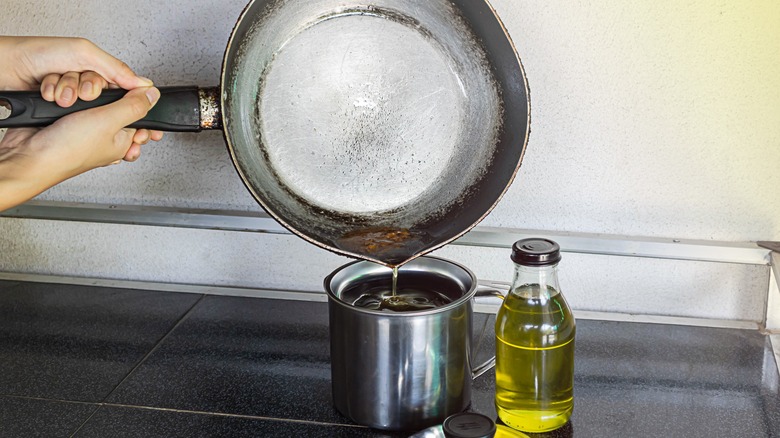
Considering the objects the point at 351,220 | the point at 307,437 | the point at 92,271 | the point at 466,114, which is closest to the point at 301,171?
the point at 351,220

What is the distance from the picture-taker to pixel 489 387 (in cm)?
91

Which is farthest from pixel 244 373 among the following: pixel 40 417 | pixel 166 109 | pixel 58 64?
pixel 58 64

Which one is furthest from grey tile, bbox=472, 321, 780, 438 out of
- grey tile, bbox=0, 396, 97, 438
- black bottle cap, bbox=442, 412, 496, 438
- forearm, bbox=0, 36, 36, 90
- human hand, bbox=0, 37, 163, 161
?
forearm, bbox=0, 36, 36, 90

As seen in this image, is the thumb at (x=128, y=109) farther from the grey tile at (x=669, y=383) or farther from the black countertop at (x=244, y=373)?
the grey tile at (x=669, y=383)

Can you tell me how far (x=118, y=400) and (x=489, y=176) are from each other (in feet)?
1.60

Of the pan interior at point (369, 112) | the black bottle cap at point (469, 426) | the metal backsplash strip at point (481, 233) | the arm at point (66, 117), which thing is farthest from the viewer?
the metal backsplash strip at point (481, 233)

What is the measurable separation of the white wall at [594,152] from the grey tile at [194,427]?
0.33 m

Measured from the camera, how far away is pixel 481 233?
107 cm

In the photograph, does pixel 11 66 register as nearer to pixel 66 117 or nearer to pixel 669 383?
pixel 66 117

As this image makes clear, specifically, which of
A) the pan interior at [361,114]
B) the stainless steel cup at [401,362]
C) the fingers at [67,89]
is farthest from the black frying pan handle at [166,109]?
the stainless steel cup at [401,362]

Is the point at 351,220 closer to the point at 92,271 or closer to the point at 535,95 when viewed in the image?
the point at 535,95

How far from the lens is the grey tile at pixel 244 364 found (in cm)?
88

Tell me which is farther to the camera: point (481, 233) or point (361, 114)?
point (481, 233)

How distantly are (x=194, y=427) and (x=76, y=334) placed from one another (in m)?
0.30
